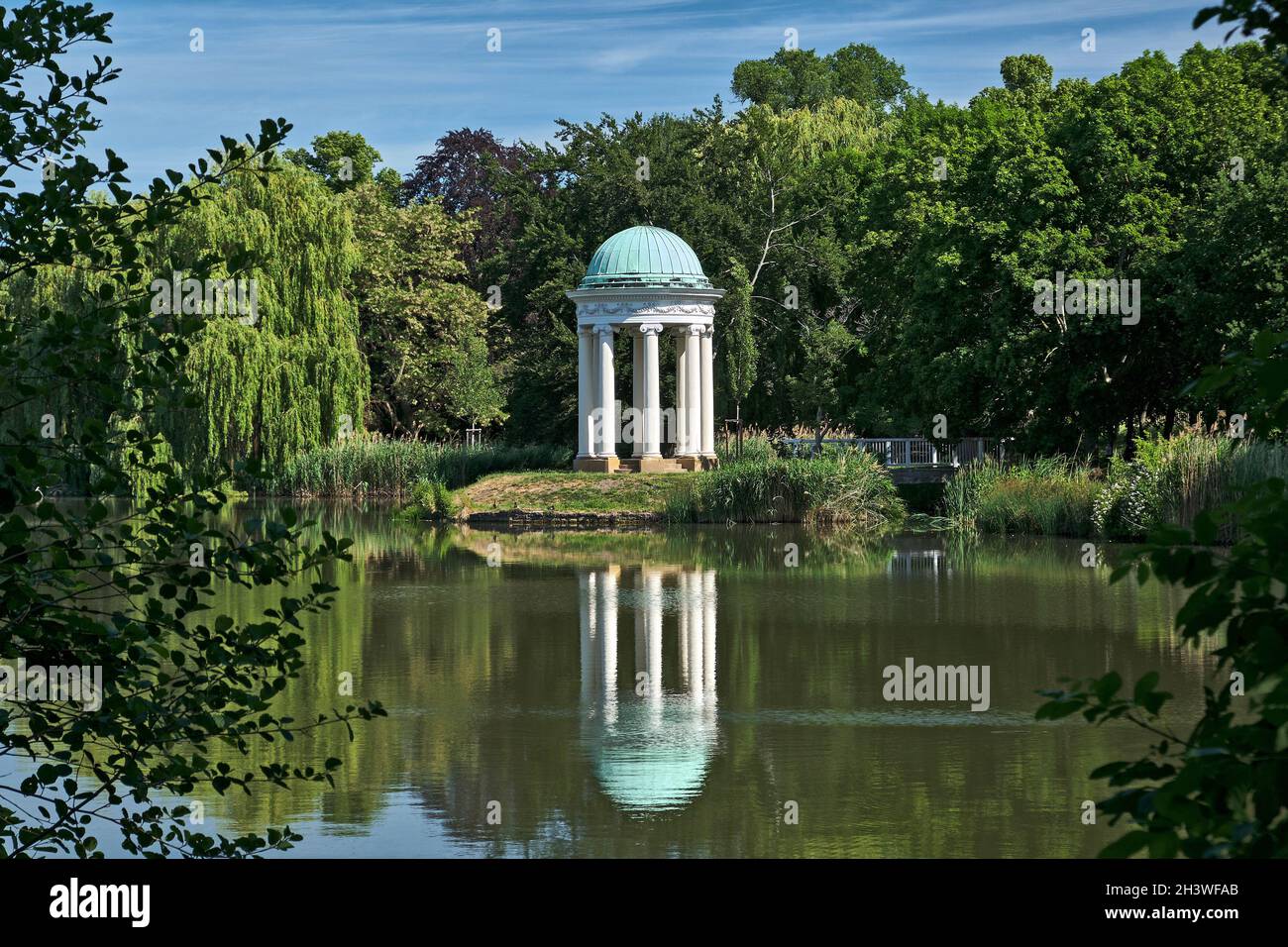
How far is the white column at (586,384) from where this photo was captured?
4675 cm

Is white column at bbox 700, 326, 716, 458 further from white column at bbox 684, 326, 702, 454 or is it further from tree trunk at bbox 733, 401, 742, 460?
tree trunk at bbox 733, 401, 742, 460

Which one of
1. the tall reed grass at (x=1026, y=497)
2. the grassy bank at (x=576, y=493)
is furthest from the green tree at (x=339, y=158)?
the tall reed grass at (x=1026, y=497)

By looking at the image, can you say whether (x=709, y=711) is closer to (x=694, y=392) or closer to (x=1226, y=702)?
(x=1226, y=702)

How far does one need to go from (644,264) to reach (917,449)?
8896 mm

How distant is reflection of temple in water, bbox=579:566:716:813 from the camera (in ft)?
39.3

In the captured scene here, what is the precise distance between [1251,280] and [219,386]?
23.6 m

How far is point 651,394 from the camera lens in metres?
47.0

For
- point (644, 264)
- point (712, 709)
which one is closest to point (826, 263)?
point (644, 264)

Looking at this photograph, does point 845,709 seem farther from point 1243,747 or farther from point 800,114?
point 800,114

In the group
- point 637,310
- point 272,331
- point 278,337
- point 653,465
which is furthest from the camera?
point 637,310

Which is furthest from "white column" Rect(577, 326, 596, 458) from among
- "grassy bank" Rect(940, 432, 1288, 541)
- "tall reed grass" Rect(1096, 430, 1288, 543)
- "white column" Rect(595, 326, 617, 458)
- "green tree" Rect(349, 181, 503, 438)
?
"tall reed grass" Rect(1096, 430, 1288, 543)

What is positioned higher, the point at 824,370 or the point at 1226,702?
the point at 824,370

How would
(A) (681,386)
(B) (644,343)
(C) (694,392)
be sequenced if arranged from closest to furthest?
(C) (694,392), (B) (644,343), (A) (681,386)

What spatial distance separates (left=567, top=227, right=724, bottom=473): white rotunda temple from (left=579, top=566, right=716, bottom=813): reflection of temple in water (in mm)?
20693
